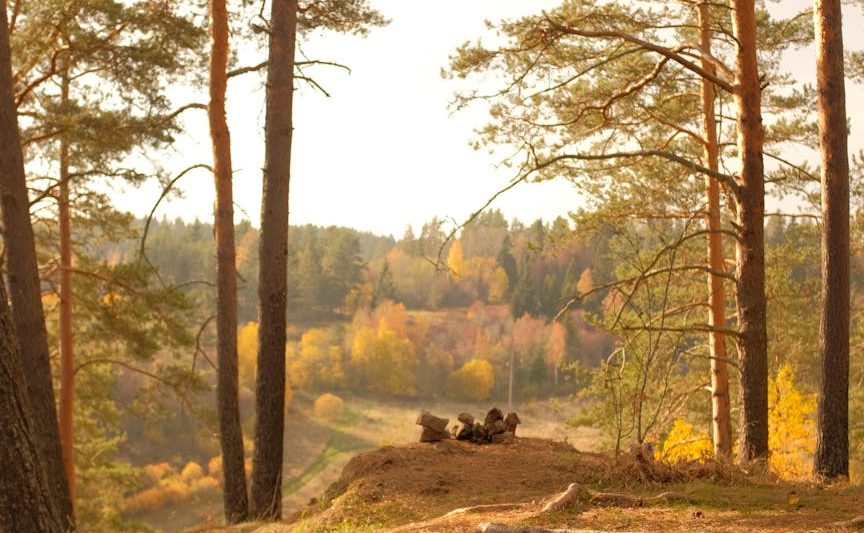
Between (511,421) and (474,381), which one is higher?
(511,421)

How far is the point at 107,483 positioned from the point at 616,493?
57.5ft

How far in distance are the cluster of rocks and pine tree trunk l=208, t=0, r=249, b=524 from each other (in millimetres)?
2535

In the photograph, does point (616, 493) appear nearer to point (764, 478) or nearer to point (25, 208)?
point (764, 478)

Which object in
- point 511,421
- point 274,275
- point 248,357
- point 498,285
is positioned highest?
point 498,285

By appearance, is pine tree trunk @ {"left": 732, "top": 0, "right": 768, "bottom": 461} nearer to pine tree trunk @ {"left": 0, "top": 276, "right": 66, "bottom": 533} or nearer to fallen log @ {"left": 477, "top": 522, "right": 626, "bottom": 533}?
fallen log @ {"left": 477, "top": 522, "right": 626, "bottom": 533}

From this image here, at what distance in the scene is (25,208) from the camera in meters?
8.19

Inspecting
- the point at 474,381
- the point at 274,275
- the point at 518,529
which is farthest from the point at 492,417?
the point at 474,381

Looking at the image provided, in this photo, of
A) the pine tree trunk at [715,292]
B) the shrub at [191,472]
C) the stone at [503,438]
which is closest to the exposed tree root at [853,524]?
the stone at [503,438]

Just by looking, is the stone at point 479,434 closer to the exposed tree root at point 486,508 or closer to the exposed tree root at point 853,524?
the exposed tree root at point 486,508

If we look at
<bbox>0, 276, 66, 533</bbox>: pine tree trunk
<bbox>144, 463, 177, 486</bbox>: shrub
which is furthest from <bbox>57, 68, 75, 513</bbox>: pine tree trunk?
<bbox>144, 463, 177, 486</bbox>: shrub

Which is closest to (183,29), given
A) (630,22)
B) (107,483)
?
(630,22)

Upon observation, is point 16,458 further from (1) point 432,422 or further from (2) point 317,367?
(2) point 317,367

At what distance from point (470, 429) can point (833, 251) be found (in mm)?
3882

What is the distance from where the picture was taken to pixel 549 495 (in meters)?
5.93
